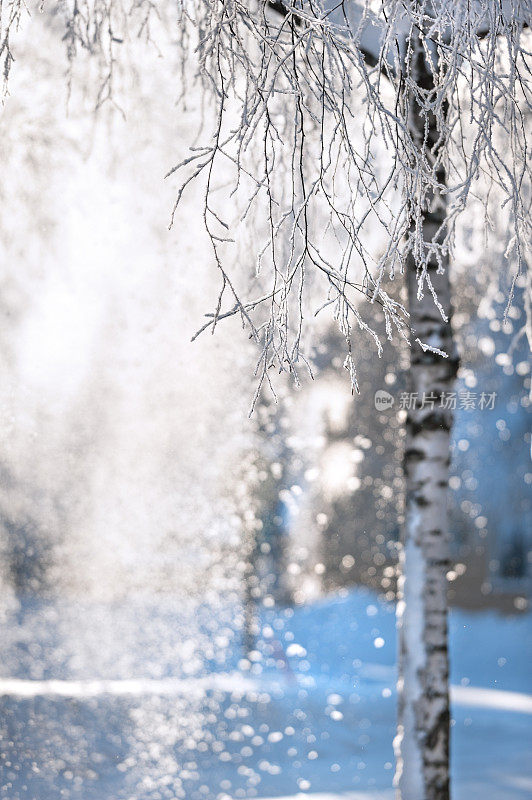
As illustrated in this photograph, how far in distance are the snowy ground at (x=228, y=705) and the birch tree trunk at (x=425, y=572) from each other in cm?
180

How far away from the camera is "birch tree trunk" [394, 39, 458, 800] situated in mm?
4117

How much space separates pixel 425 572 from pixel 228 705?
5879mm

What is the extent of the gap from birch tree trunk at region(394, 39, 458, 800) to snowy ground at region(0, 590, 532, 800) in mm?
1805

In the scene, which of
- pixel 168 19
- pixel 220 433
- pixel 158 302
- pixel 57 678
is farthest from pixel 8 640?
pixel 168 19

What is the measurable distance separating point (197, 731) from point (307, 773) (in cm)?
164

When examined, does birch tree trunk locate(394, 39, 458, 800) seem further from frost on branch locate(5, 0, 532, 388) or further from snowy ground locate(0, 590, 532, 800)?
snowy ground locate(0, 590, 532, 800)

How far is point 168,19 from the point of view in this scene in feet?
17.4

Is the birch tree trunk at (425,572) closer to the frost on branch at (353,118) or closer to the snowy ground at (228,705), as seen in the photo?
the frost on branch at (353,118)

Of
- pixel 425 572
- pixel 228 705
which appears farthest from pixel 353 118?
pixel 228 705

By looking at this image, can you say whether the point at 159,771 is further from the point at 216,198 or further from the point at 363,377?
the point at 363,377

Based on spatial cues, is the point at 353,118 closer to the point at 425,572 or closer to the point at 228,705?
the point at 425,572

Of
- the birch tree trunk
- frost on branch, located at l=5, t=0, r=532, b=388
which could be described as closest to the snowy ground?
the birch tree trunk

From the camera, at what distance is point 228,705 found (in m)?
9.41

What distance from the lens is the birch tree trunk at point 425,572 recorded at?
4.12 meters
